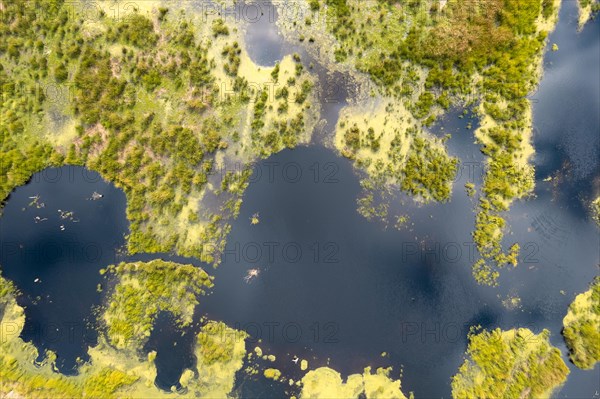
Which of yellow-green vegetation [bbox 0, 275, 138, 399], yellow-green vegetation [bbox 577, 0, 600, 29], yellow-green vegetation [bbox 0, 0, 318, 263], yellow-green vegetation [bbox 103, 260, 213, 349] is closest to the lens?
yellow-green vegetation [bbox 0, 275, 138, 399]

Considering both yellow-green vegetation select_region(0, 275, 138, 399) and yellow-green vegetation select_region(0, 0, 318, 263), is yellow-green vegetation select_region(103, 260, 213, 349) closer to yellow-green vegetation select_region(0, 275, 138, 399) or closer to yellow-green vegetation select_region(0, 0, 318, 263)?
yellow-green vegetation select_region(0, 0, 318, 263)

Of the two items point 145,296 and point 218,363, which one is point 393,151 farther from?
point 145,296

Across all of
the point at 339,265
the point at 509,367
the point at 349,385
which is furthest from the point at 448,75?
the point at 349,385

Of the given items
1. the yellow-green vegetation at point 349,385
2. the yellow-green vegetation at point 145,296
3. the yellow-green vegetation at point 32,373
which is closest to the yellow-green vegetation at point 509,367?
the yellow-green vegetation at point 349,385

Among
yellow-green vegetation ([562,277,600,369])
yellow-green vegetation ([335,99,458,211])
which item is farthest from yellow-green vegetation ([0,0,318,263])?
yellow-green vegetation ([562,277,600,369])

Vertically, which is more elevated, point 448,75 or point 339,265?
point 448,75
